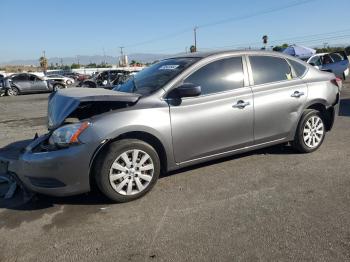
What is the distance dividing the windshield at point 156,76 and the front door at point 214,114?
0.74 ft

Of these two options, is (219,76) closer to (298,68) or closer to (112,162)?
(298,68)

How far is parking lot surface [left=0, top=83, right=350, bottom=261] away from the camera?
301 centimetres

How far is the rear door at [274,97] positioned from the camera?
16.3ft

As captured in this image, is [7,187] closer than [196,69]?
No

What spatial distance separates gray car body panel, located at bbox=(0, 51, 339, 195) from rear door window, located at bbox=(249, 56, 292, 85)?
3.5 inches

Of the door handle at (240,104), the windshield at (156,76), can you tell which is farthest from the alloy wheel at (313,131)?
the windshield at (156,76)

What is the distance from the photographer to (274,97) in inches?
199

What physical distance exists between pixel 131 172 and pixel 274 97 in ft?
7.64

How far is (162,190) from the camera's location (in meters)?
4.37

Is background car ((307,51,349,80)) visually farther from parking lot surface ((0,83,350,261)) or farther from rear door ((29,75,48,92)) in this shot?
rear door ((29,75,48,92))

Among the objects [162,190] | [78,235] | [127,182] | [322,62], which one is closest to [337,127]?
[162,190]

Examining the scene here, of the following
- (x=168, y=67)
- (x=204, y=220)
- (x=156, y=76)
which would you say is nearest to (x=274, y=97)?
(x=168, y=67)

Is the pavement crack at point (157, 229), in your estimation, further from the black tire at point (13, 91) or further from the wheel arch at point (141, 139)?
the black tire at point (13, 91)

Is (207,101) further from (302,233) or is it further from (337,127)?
(337,127)
